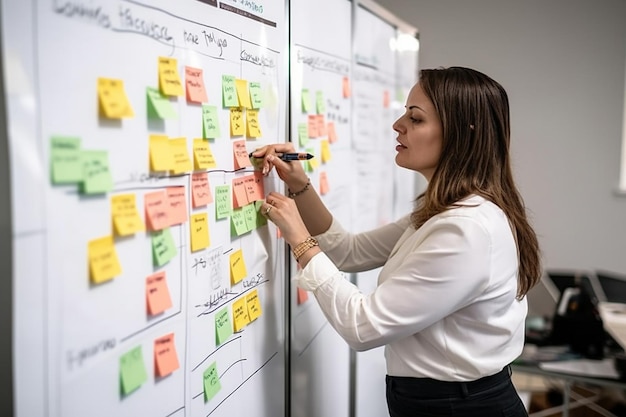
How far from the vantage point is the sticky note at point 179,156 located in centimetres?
101

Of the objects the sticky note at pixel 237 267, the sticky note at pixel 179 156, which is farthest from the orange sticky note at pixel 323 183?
the sticky note at pixel 179 156

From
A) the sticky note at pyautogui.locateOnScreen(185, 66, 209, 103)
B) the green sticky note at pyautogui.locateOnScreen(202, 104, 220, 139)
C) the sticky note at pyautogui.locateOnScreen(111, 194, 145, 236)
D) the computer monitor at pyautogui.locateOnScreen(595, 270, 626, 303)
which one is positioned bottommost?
the computer monitor at pyautogui.locateOnScreen(595, 270, 626, 303)

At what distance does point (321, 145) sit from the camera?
177 cm

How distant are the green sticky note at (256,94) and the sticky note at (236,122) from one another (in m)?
0.06

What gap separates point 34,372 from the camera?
748 mm

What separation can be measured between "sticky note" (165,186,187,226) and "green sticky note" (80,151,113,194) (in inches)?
6.3

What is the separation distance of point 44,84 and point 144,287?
373mm

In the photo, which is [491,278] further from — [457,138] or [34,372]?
[34,372]

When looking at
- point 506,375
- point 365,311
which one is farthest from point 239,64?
point 506,375

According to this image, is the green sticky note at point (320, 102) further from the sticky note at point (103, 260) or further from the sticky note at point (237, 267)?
the sticky note at point (103, 260)

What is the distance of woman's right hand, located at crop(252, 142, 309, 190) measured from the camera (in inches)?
54.5

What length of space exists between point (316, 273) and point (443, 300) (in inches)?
11.5

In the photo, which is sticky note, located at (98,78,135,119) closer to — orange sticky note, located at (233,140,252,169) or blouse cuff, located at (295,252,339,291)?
orange sticky note, located at (233,140,252,169)

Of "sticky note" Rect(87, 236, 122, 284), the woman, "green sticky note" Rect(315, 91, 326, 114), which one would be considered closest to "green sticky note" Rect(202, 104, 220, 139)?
the woman
